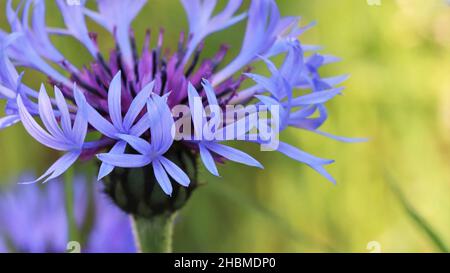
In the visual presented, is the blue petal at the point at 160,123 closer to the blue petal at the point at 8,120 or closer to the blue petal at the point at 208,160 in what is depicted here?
the blue petal at the point at 208,160

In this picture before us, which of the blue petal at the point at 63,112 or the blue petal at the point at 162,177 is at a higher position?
the blue petal at the point at 63,112

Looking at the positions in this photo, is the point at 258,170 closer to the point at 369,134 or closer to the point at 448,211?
the point at 369,134

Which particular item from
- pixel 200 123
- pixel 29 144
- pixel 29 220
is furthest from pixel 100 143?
pixel 29 144

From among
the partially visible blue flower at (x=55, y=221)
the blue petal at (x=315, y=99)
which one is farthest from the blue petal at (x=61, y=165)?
the partially visible blue flower at (x=55, y=221)

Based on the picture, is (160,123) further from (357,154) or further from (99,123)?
(357,154)

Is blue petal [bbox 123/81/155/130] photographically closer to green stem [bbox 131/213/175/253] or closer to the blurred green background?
green stem [bbox 131/213/175/253]

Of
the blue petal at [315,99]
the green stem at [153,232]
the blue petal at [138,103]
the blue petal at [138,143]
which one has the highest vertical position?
the blue petal at [315,99]
